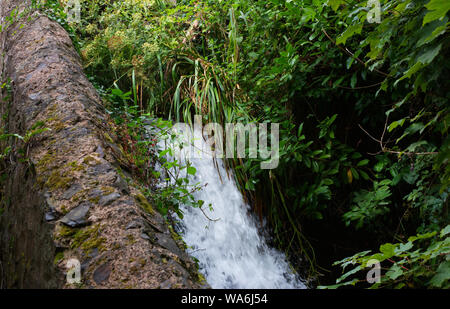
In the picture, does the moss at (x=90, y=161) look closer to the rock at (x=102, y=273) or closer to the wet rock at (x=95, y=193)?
the wet rock at (x=95, y=193)

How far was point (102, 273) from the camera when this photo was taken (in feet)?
3.83

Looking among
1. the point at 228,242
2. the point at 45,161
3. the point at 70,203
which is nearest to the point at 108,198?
the point at 70,203

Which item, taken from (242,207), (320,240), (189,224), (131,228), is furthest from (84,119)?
(320,240)

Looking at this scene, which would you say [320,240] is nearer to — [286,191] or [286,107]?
[286,191]

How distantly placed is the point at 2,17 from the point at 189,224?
11.1 ft

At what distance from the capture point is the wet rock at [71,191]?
149 centimetres

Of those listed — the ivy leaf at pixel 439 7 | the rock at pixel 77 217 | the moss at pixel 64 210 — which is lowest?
the rock at pixel 77 217

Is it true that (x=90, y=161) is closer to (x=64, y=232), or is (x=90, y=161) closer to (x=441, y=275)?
(x=64, y=232)

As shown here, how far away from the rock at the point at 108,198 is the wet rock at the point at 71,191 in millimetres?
139

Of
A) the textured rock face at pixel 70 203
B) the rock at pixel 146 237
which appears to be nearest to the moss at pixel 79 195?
the textured rock face at pixel 70 203

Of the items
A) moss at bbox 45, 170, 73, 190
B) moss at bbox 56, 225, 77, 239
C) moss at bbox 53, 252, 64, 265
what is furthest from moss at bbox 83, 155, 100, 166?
moss at bbox 53, 252, 64, 265

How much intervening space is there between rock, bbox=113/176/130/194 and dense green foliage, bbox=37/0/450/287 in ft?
3.78

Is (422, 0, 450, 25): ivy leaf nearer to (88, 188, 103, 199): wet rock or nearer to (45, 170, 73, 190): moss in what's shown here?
(88, 188, 103, 199): wet rock

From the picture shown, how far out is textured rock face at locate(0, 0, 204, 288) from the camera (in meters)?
1.21
